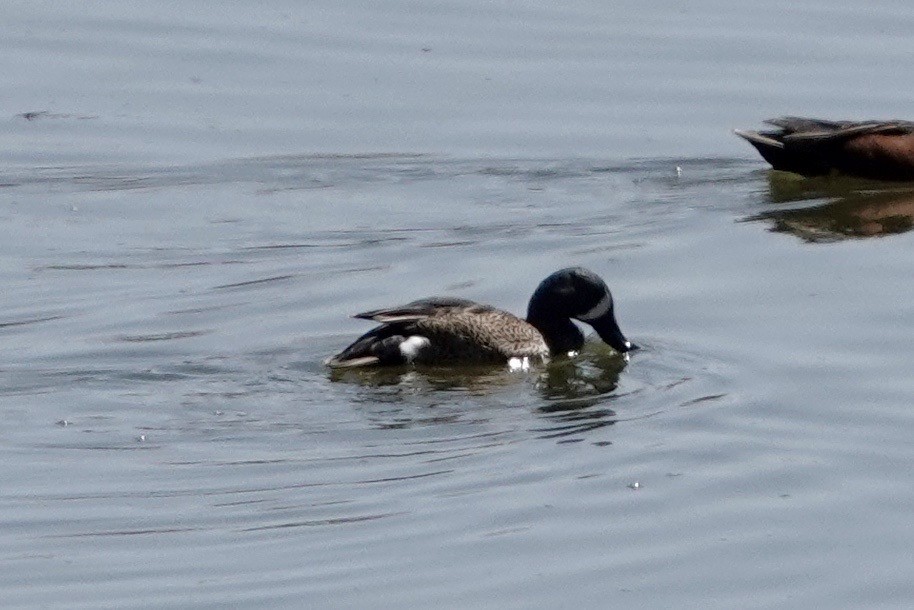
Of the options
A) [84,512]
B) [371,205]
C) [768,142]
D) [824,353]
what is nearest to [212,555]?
[84,512]

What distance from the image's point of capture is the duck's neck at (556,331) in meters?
11.6

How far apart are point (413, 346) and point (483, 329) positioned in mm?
370

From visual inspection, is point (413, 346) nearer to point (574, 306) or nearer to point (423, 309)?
point (423, 309)

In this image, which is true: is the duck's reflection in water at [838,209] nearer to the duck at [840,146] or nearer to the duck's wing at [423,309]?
the duck at [840,146]

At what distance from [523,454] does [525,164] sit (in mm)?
5824

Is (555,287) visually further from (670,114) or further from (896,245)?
(670,114)

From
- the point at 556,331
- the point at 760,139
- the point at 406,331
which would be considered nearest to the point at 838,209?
the point at 760,139

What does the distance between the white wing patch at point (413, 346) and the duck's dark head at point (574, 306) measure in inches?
26.7

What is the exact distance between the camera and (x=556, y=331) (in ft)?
38.2

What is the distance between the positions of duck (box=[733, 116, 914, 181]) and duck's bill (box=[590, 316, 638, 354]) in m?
4.10

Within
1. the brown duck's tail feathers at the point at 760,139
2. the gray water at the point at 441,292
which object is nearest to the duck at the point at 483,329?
the gray water at the point at 441,292

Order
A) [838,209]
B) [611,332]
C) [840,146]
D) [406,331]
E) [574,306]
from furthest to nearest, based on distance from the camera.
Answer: [840,146] → [838,209] → [574,306] → [611,332] → [406,331]

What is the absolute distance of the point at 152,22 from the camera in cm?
1791

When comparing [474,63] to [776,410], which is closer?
[776,410]
